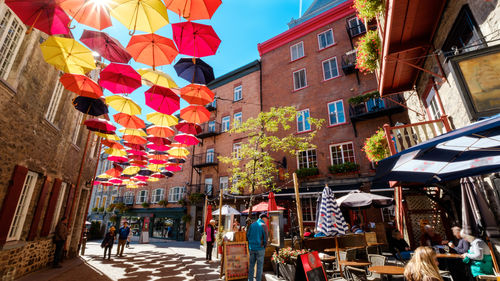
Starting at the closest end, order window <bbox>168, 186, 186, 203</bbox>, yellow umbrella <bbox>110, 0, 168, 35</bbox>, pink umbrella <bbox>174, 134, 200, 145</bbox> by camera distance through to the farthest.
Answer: yellow umbrella <bbox>110, 0, 168, 35</bbox> → pink umbrella <bbox>174, 134, 200, 145</bbox> → window <bbox>168, 186, 186, 203</bbox>

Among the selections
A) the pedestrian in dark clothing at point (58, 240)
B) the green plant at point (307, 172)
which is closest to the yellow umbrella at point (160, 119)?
the pedestrian in dark clothing at point (58, 240)

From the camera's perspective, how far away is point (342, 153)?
48.5 feet

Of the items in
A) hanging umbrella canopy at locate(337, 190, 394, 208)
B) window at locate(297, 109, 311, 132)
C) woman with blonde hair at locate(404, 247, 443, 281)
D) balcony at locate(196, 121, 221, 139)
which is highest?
balcony at locate(196, 121, 221, 139)

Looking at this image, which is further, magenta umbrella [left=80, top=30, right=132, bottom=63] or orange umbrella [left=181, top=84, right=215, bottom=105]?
orange umbrella [left=181, top=84, right=215, bottom=105]

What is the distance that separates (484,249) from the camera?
15.1 ft

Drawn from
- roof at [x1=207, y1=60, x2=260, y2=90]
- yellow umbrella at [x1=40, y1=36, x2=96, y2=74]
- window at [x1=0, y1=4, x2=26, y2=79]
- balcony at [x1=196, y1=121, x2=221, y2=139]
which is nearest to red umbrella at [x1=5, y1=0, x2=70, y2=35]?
yellow umbrella at [x1=40, y1=36, x2=96, y2=74]

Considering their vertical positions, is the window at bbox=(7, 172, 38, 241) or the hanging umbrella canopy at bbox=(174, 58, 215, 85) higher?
the hanging umbrella canopy at bbox=(174, 58, 215, 85)

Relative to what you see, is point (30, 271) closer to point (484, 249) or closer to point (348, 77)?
point (484, 249)

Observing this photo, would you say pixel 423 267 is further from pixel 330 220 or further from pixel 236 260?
pixel 236 260

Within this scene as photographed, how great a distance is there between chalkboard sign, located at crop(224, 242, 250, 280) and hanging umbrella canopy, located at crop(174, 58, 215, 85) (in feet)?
18.3

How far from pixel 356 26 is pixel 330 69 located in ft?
11.1

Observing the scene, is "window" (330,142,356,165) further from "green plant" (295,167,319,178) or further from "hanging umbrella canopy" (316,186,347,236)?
"hanging umbrella canopy" (316,186,347,236)

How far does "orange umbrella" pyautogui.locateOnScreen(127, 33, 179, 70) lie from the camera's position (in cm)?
596

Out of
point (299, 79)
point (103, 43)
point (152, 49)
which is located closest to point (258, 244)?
point (152, 49)
